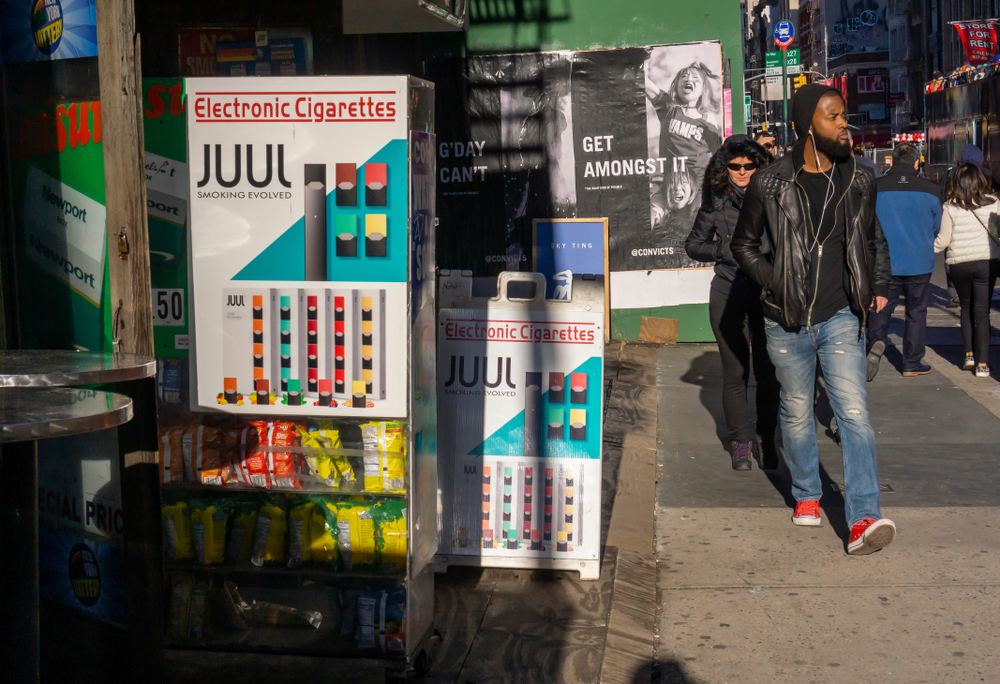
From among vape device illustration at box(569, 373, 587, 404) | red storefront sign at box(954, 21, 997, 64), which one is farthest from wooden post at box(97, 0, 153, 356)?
red storefront sign at box(954, 21, 997, 64)

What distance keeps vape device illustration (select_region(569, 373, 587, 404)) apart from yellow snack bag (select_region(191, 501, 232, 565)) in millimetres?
1580

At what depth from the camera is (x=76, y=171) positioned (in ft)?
12.1

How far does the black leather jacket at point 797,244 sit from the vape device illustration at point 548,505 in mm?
1410

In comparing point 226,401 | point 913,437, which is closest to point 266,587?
point 226,401

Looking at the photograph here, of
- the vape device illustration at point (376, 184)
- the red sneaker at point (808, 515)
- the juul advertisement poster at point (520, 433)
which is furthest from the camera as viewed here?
the red sneaker at point (808, 515)

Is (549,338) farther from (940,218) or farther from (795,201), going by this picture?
(940,218)

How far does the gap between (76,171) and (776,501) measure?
4008 millimetres

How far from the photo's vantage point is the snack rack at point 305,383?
11.4 feet

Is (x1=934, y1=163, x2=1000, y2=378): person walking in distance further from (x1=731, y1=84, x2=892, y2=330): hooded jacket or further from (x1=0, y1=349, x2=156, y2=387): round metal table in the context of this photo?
(x1=0, y1=349, x2=156, y2=387): round metal table

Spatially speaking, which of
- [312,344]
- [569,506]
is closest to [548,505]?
[569,506]

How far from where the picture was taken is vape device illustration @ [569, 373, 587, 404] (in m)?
4.55

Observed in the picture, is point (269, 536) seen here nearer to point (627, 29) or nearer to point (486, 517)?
point (486, 517)

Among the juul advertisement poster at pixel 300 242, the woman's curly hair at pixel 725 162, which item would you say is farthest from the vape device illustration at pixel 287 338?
the woman's curly hair at pixel 725 162

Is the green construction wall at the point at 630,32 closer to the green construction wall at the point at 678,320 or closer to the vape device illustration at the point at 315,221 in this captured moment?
the green construction wall at the point at 678,320
